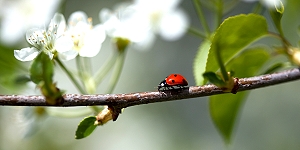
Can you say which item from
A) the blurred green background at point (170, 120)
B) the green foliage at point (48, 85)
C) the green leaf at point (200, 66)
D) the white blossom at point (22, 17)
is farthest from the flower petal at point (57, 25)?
the blurred green background at point (170, 120)

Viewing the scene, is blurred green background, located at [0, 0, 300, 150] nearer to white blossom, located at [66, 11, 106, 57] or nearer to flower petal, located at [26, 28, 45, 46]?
white blossom, located at [66, 11, 106, 57]

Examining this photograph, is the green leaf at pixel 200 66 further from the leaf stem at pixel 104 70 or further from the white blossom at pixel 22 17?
the white blossom at pixel 22 17

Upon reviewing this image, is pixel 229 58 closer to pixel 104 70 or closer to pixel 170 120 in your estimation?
pixel 104 70

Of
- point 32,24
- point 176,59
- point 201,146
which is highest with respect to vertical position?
point 176,59

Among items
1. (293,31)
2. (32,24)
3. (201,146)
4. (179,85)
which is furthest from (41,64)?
(201,146)

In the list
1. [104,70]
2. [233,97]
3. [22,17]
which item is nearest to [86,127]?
[233,97]

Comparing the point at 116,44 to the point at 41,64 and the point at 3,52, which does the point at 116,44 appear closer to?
the point at 3,52

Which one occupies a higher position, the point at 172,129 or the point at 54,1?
the point at 54,1
